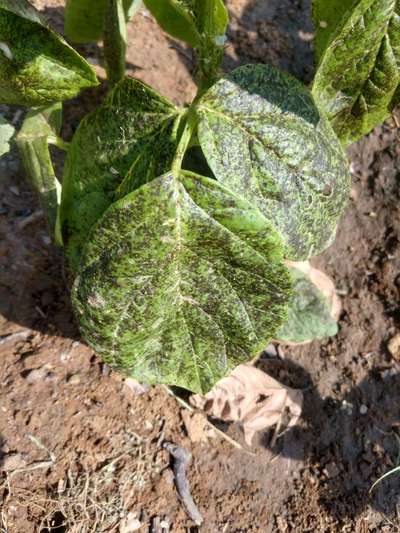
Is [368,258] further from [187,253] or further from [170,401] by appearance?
[187,253]

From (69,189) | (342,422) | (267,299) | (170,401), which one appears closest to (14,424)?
(170,401)

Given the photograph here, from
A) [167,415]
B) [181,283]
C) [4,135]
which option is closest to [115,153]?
[181,283]

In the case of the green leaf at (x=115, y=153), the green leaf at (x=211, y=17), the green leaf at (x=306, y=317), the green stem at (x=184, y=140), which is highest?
the green leaf at (x=211, y=17)

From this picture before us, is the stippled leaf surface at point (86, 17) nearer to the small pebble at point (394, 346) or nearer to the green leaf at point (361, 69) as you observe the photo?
the green leaf at point (361, 69)

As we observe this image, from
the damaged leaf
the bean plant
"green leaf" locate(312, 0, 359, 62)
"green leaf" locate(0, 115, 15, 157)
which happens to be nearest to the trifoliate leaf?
the damaged leaf

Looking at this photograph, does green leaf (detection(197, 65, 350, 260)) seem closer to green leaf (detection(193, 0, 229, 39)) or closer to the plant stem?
green leaf (detection(193, 0, 229, 39))

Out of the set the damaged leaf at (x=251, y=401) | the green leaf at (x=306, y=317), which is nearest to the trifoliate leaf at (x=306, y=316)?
the green leaf at (x=306, y=317)
